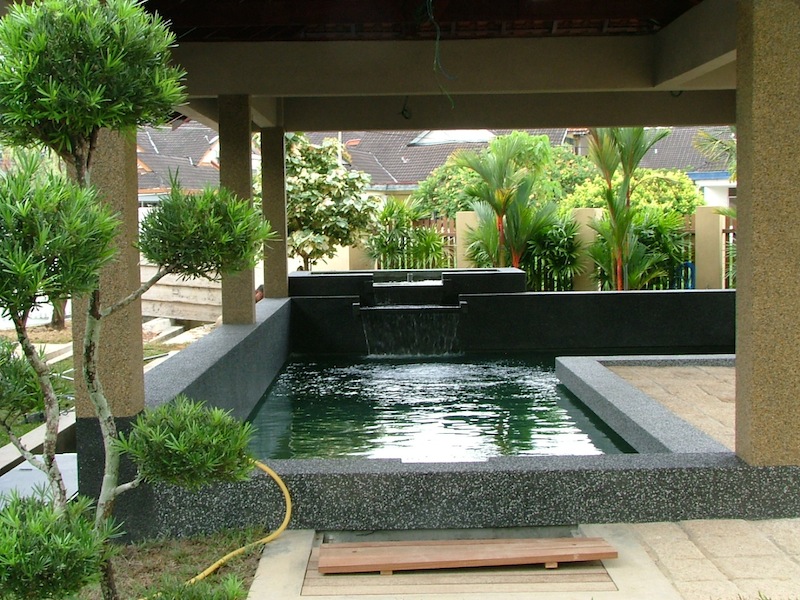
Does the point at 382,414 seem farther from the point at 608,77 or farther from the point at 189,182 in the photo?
the point at 189,182

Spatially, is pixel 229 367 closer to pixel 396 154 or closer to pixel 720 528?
pixel 720 528

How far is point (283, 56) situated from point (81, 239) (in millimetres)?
7046

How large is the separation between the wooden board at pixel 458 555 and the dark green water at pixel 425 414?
241 centimetres

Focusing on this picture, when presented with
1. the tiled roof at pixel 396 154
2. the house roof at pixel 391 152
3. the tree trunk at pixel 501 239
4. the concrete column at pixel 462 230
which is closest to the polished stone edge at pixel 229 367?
the tree trunk at pixel 501 239

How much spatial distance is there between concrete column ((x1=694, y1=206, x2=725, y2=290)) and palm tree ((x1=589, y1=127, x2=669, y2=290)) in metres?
1.94

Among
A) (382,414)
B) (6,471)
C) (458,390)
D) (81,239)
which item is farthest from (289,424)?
(81,239)

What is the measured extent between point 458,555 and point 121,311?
6.43ft

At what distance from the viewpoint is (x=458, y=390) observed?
9.85 metres

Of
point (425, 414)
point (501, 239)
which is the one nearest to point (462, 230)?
point (501, 239)

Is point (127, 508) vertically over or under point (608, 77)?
under

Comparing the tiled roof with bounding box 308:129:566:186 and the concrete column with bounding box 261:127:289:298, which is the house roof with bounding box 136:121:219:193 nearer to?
the tiled roof with bounding box 308:129:566:186

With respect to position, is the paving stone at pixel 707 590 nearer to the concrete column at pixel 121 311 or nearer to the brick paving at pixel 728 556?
the brick paving at pixel 728 556

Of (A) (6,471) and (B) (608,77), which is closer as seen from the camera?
(A) (6,471)

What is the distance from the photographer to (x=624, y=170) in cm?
1529
